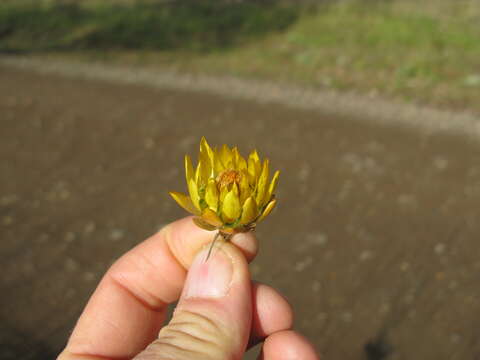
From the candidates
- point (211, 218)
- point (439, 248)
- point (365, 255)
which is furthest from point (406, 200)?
point (211, 218)

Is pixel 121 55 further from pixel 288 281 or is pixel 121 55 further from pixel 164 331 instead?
pixel 164 331

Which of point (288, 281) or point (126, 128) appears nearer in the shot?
point (288, 281)

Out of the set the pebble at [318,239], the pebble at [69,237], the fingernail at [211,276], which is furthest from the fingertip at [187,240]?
the pebble at [69,237]

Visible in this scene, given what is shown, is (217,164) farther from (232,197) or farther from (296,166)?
(296,166)

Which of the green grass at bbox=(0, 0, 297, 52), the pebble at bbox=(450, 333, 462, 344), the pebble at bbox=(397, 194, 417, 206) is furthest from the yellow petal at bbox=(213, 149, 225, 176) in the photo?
the green grass at bbox=(0, 0, 297, 52)

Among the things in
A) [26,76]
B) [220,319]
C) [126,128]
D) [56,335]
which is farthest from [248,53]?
[220,319]

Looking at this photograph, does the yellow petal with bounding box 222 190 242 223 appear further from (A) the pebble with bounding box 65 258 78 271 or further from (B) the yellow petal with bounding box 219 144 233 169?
(A) the pebble with bounding box 65 258 78 271

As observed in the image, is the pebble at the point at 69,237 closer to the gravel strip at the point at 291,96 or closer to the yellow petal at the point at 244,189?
the yellow petal at the point at 244,189
